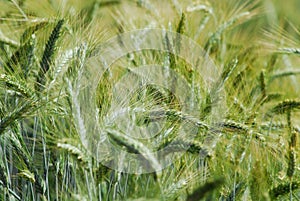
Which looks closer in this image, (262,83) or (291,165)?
(291,165)

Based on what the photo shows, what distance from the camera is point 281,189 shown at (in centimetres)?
137

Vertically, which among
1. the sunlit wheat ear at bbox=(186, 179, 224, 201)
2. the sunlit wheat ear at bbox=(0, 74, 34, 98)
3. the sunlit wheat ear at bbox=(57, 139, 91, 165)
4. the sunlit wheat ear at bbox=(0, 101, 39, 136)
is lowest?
the sunlit wheat ear at bbox=(186, 179, 224, 201)

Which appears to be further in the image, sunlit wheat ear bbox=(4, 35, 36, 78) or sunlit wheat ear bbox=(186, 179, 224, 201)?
sunlit wheat ear bbox=(4, 35, 36, 78)

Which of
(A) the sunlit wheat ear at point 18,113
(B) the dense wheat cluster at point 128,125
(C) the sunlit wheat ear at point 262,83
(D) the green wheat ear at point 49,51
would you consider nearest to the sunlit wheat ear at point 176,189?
(B) the dense wheat cluster at point 128,125

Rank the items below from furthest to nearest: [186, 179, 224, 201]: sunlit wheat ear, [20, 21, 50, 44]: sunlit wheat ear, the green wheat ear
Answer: [20, 21, 50, 44]: sunlit wheat ear → the green wheat ear → [186, 179, 224, 201]: sunlit wheat ear

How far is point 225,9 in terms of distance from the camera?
2381 mm

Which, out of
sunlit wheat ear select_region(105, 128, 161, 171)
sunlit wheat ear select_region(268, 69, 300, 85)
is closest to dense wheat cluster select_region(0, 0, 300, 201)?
sunlit wheat ear select_region(105, 128, 161, 171)

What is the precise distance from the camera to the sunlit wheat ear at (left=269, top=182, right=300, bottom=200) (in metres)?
1.37

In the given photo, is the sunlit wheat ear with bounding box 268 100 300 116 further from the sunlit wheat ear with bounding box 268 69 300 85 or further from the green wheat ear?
the green wheat ear

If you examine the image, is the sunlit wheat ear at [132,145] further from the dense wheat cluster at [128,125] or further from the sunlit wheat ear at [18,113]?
the sunlit wheat ear at [18,113]

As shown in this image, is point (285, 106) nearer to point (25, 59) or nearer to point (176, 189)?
point (176, 189)

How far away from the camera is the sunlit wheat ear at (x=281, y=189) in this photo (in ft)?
4.50

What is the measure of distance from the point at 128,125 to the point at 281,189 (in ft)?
1.22

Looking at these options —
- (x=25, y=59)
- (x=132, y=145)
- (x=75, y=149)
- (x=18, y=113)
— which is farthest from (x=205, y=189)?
(x=25, y=59)
